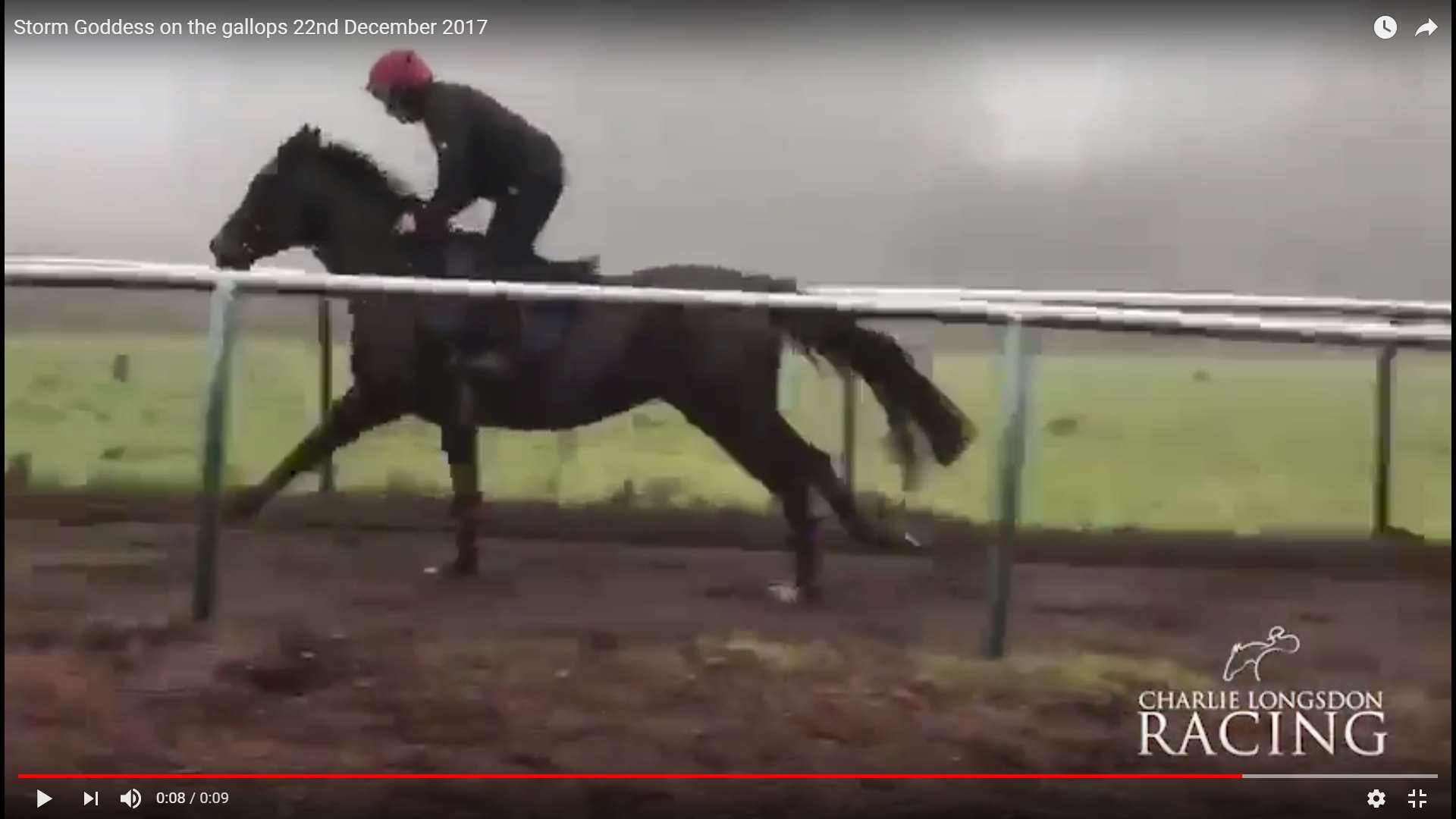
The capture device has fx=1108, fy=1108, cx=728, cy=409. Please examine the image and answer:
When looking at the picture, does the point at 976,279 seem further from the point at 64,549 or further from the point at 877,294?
the point at 64,549

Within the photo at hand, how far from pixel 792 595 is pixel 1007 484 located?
0.23 metres

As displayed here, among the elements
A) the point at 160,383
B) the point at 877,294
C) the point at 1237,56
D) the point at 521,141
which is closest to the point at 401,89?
the point at 521,141

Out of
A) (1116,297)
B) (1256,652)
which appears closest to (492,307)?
(1116,297)

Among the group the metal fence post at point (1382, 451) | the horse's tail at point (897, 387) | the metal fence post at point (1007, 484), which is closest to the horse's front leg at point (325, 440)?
the horse's tail at point (897, 387)

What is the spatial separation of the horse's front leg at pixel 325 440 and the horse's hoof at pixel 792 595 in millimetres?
417

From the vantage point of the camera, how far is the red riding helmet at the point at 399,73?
1019mm

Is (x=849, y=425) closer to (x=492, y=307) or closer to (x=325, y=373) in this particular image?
(x=492, y=307)

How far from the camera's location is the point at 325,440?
3.64ft

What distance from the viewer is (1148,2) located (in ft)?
3.32

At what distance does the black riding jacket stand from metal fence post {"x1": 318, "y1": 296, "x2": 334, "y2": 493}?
196mm

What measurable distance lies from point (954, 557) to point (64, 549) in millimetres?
863

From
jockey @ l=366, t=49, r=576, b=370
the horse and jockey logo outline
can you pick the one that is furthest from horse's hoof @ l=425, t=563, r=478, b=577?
the horse and jockey logo outline

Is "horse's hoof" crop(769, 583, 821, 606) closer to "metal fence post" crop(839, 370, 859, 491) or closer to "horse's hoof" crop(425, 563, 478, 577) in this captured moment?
"metal fence post" crop(839, 370, 859, 491)

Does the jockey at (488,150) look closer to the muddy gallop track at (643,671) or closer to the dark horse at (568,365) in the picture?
the dark horse at (568,365)
